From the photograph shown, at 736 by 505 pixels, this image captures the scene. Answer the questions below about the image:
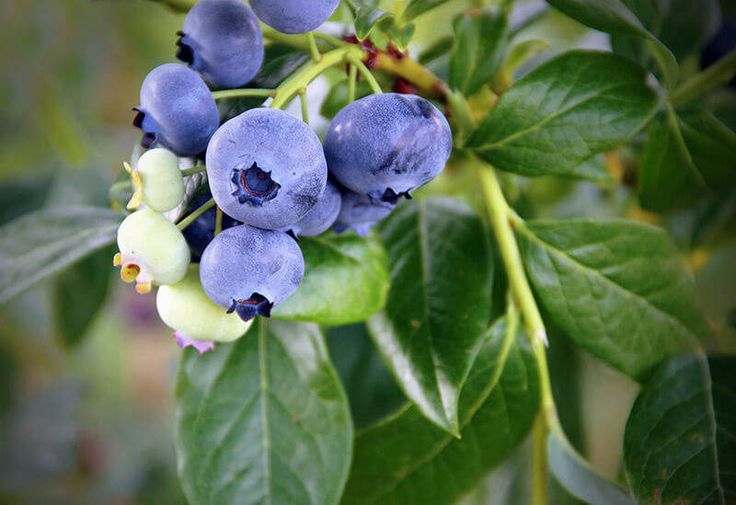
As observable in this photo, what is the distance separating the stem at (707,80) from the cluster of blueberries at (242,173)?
39 cm

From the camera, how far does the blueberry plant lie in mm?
511

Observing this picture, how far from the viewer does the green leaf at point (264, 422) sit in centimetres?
69

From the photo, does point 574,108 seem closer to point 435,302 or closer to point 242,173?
point 435,302

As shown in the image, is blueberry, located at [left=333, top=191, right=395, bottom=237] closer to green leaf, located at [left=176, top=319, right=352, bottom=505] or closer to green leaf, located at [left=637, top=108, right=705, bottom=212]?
green leaf, located at [left=176, top=319, right=352, bottom=505]

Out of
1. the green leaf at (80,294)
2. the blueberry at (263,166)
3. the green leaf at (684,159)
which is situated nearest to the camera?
the blueberry at (263,166)

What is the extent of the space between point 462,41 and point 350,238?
0.24m

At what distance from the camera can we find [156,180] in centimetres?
46

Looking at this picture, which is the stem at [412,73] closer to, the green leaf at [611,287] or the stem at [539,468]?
the green leaf at [611,287]

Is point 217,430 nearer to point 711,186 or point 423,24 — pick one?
point 711,186

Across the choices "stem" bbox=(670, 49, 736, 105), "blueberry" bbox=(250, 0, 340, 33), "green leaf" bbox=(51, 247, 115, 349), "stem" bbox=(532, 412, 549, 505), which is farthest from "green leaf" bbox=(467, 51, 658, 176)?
"green leaf" bbox=(51, 247, 115, 349)

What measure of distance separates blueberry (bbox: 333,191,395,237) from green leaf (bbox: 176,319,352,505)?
23cm

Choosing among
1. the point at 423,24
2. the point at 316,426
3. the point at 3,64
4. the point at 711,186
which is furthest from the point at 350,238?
the point at 3,64

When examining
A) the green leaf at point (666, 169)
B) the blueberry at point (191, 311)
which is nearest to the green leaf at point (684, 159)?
the green leaf at point (666, 169)

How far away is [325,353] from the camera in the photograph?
746 mm
